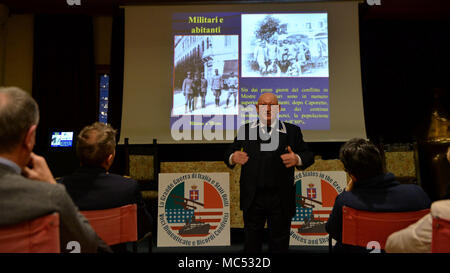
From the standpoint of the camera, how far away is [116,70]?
4875 millimetres

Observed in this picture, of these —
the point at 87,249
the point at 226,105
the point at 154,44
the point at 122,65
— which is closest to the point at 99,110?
the point at 122,65

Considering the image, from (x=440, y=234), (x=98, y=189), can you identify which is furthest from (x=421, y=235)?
(x=98, y=189)

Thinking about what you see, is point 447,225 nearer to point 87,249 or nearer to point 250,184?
point 87,249

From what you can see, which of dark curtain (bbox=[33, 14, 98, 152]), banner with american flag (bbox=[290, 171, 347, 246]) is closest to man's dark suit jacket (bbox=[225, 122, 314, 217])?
banner with american flag (bbox=[290, 171, 347, 246])

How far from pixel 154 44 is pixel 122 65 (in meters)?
0.70

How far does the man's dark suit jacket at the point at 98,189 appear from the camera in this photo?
1437 millimetres

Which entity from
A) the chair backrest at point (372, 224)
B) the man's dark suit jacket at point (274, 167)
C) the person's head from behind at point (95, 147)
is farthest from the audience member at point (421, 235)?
the man's dark suit jacket at point (274, 167)

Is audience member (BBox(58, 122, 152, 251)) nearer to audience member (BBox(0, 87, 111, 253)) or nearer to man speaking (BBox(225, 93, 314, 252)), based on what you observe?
audience member (BBox(0, 87, 111, 253))

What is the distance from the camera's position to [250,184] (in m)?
2.32

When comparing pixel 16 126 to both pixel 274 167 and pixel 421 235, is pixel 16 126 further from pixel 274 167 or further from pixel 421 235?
pixel 274 167

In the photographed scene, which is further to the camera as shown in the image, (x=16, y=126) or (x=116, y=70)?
(x=116, y=70)

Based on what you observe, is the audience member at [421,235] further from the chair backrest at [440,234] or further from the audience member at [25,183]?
the audience member at [25,183]

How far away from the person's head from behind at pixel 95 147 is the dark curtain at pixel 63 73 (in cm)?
378

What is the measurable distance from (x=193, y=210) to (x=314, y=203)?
1290 mm
